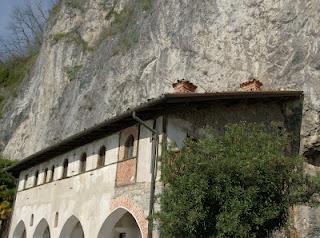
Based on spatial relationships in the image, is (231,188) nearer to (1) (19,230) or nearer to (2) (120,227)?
(2) (120,227)

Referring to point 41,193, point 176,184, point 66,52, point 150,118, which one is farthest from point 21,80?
point 176,184

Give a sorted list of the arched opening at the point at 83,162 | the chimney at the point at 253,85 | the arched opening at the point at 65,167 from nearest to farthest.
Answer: the chimney at the point at 253,85
the arched opening at the point at 83,162
the arched opening at the point at 65,167

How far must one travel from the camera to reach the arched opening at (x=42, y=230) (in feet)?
68.5

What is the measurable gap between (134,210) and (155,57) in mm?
11609

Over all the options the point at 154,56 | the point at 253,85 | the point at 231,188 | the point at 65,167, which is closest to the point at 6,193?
the point at 65,167

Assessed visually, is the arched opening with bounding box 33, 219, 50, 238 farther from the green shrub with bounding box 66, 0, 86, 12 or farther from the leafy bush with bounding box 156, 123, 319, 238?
the green shrub with bounding box 66, 0, 86, 12

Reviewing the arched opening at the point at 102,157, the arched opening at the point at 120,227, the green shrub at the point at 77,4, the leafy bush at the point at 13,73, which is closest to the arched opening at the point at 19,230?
the arched opening at the point at 102,157

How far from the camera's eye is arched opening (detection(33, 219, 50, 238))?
68.5 feet

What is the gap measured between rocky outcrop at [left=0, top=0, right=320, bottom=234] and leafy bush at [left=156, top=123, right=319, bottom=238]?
5.66 metres

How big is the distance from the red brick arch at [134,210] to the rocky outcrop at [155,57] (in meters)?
6.67

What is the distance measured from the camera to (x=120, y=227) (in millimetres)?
15875

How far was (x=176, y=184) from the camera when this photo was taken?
11547 millimetres

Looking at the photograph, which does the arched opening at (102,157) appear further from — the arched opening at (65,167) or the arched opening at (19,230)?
the arched opening at (19,230)

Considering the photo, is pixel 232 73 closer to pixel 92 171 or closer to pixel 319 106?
pixel 319 106
